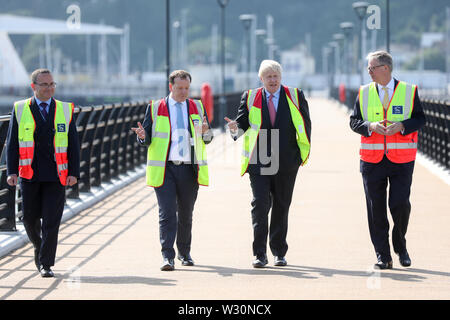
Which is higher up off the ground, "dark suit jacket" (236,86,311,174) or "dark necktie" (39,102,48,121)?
"dark necktie" (39,102,48,121)

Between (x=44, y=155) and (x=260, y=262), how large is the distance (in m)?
1.87

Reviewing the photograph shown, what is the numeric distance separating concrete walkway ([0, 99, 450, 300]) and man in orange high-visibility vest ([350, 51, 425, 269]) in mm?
406

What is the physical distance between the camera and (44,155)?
329 inches

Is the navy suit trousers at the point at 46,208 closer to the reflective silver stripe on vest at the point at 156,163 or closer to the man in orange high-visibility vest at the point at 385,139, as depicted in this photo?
the reflective silver stripe on vest at the point at 156,163

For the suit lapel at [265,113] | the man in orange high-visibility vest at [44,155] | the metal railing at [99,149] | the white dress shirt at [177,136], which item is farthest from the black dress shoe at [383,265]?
the metal railing at [99,149]

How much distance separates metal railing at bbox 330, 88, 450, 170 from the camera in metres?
18.0

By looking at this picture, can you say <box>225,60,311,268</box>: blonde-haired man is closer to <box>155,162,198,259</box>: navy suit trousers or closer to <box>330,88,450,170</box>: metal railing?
<box>155,162,198,259</box>: navy suit trousers

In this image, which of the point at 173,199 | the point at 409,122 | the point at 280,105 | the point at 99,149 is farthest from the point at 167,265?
the point at 99,149

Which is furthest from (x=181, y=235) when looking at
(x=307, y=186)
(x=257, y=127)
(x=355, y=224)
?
(x=307, y=186)

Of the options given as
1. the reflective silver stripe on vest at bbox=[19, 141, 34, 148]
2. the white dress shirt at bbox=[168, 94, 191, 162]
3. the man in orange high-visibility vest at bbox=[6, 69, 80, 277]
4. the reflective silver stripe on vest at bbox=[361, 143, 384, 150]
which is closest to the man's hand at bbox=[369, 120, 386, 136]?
the reflective silver stripe on vest at bbox=[361, 143, 384, 150]

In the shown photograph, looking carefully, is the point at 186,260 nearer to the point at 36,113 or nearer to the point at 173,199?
the point at 173,199

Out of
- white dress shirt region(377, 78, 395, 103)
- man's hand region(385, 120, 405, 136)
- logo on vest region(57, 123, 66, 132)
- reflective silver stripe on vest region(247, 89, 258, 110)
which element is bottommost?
man's hand region(385, 120, 405, 136)

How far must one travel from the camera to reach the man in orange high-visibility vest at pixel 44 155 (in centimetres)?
834
